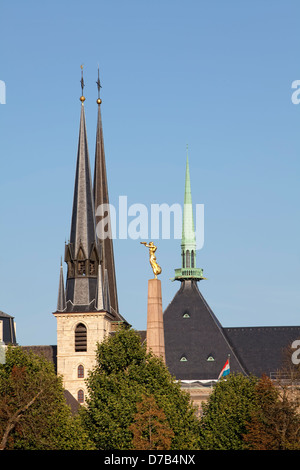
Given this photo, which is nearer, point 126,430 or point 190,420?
point 126,430

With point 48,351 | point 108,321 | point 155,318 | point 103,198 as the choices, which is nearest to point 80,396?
point 108,321

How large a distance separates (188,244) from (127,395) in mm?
69066

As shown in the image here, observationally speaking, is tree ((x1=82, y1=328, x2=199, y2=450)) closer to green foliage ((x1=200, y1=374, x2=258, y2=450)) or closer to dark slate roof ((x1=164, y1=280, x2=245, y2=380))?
green foliage ((x1=200, y1=374, x2=258, y2=450))

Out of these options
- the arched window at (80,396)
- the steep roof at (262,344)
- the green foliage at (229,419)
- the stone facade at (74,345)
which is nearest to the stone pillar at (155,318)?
the green foliage at (229,419)

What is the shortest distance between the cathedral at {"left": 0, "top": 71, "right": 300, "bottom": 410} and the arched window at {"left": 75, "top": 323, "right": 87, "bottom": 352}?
0.07 feet

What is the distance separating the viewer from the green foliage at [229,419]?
341 feet

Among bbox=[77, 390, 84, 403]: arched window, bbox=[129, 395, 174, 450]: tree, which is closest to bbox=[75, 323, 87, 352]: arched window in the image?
bbox=[77, 390, 84, 403]: arched window

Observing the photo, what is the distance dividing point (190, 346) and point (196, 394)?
24.5 feet

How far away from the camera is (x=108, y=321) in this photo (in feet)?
485

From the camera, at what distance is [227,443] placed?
343ft

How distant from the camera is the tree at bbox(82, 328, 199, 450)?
101 meters

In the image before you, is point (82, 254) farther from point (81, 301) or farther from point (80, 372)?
point (80, 372)
